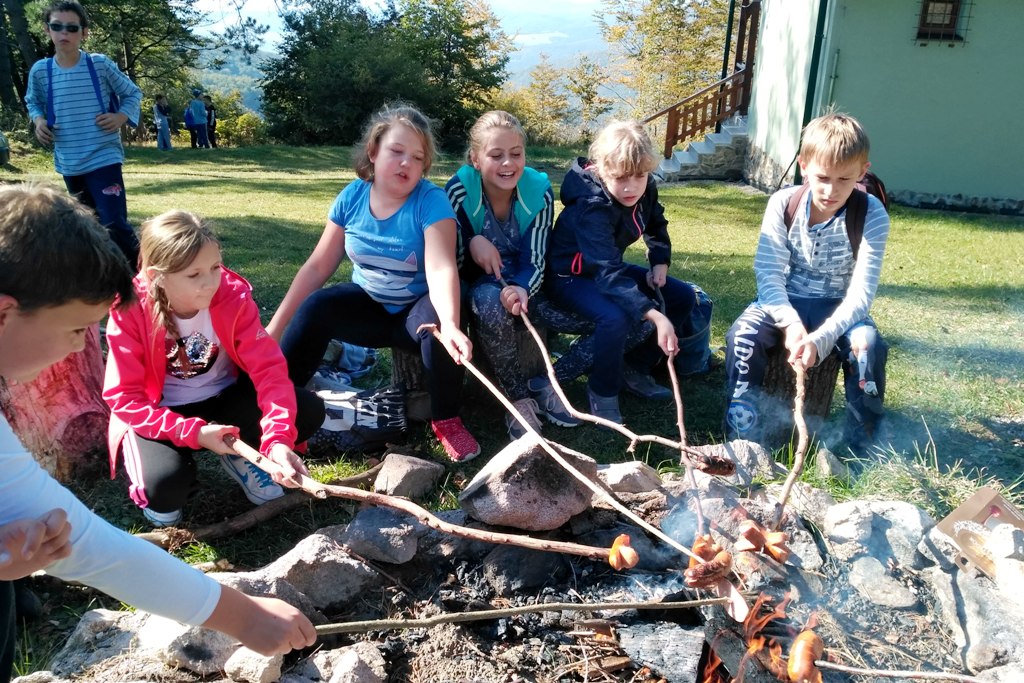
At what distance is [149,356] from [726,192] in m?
9.98

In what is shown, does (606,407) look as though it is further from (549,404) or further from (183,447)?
(183,447)

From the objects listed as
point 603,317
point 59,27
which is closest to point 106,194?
point 59,27

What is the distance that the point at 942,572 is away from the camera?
222 centimetres

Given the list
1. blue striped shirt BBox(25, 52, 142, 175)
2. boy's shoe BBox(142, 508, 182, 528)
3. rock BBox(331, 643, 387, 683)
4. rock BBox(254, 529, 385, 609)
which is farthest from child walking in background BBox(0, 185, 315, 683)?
blue striped shirt BBox(25, 52, 142, 175)

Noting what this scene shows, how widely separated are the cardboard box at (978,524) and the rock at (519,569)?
113 cm

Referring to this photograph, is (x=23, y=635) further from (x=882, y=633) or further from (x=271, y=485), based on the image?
(x=882, y=633)

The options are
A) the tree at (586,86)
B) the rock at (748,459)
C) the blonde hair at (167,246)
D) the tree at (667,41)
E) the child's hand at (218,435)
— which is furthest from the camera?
the tree at (586,86)

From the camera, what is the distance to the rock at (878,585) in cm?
218

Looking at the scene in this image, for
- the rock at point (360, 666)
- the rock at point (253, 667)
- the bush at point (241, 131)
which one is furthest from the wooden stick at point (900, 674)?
the bush at point (241, 131)

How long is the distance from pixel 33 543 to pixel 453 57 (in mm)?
22379

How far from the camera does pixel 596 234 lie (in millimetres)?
3586

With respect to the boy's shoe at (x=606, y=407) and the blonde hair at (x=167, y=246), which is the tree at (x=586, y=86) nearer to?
the boy's shoe at (x=606, y=407)

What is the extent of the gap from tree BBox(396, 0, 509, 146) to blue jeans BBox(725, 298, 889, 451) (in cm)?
1826

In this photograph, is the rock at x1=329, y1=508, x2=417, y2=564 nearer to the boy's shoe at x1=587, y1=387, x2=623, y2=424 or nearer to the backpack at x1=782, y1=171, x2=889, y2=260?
the boy's shoe at x1=587, y1=387, x2=623, y2=424
